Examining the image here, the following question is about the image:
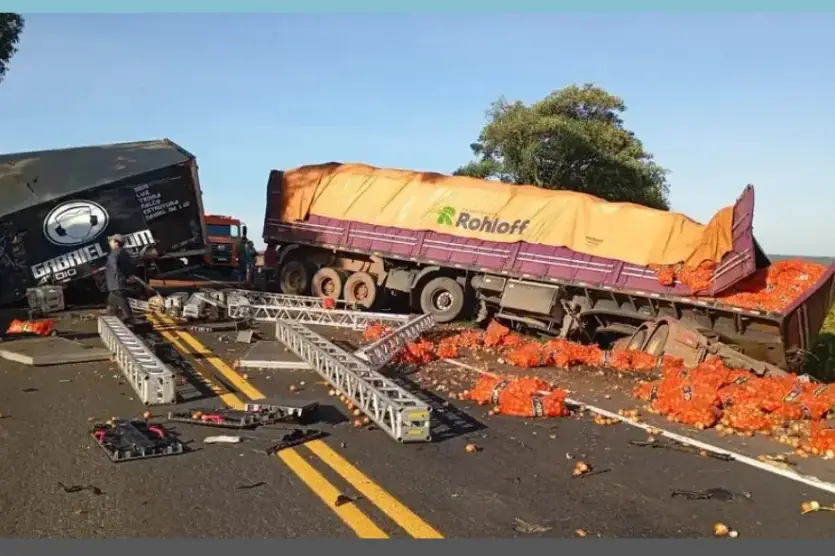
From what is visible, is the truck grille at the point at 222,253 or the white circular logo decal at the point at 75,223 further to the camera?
the truck grille at the point at 222,253

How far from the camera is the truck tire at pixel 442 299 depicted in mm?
16844

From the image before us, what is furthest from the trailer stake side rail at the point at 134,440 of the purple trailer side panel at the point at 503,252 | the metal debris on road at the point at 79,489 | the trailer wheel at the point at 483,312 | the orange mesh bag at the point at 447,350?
the trailer wheel at the point at 483,312

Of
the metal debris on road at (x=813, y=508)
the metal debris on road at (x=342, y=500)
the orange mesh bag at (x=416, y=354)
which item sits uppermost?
the metal debris on road at (x=813, y=508)

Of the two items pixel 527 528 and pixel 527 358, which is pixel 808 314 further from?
pixel 527 528

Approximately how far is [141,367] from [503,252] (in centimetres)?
946

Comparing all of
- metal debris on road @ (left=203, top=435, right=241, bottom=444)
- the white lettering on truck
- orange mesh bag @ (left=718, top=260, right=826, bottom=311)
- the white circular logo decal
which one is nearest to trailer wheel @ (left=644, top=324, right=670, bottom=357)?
orange mesh bag @ (left=718, top=260, right=826, bottom=311)

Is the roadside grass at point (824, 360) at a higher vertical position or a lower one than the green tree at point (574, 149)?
lower

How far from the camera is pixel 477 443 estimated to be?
22.4 feet

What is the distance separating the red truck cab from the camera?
26.4 m

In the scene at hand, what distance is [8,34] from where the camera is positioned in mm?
22422

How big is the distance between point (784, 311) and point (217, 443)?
9515mm

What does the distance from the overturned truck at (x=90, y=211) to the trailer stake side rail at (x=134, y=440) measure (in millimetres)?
10006

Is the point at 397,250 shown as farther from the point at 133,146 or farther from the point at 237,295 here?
the point at 133,146

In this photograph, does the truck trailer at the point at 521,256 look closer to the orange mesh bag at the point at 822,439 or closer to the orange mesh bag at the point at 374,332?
the orange mesh bag at the point at 374,332
